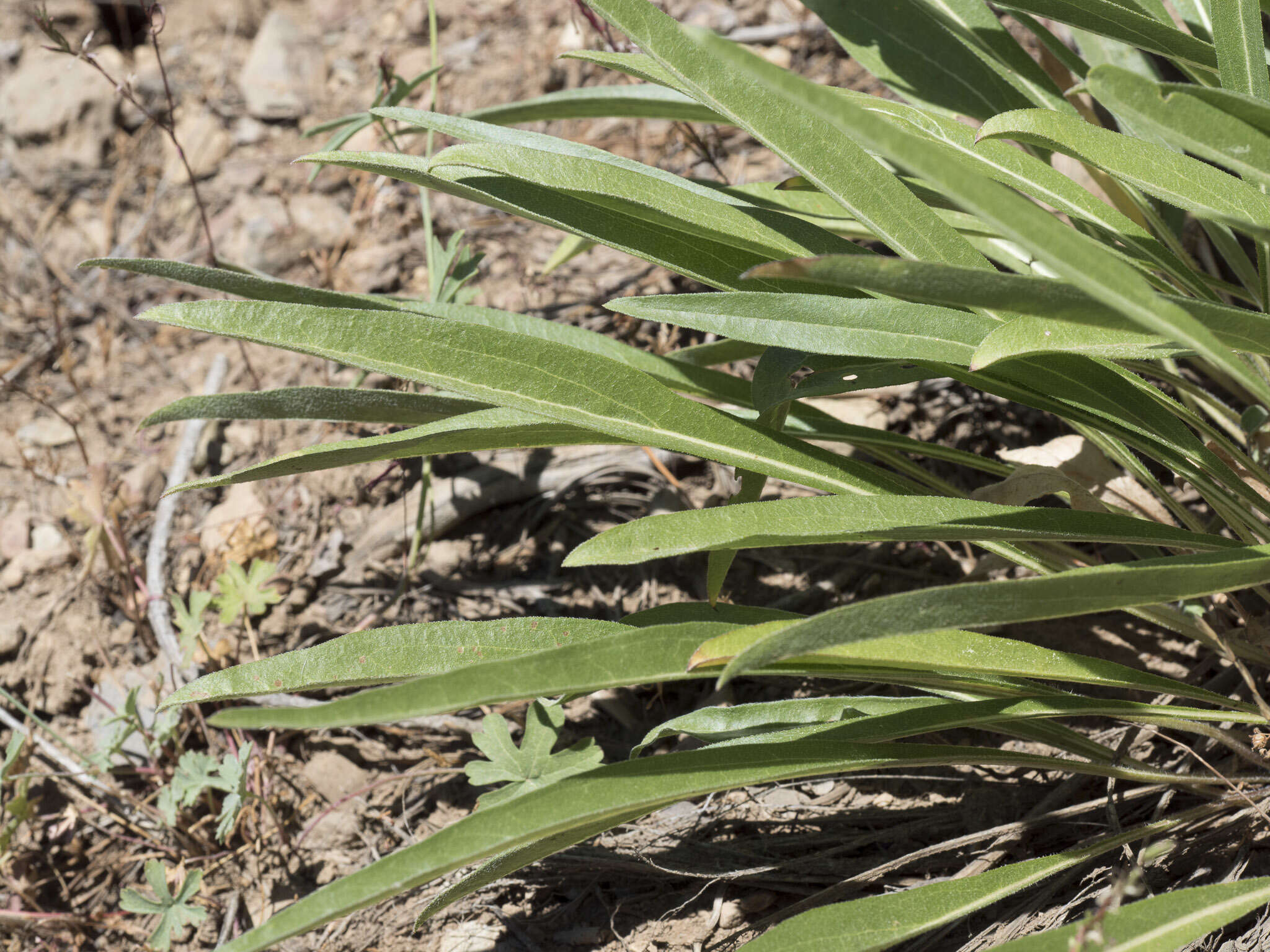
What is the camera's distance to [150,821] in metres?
1.58

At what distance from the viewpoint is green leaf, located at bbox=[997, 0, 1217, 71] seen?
112 centimetres

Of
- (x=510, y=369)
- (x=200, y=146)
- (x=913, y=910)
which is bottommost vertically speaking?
(x=913, y=910)

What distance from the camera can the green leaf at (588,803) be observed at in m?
0.78

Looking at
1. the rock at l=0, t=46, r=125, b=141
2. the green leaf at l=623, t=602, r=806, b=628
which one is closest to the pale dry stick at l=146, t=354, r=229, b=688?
the green leaf at l=623, t=602, r=806, b=628

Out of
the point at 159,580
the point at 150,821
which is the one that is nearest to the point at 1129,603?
the point at 150,821

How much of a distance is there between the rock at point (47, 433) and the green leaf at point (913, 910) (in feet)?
6.22

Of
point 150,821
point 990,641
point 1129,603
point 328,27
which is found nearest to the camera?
point 1129,603

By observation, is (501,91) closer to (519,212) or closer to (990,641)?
(519,212)

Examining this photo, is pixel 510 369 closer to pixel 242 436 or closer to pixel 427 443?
pixel 427 443

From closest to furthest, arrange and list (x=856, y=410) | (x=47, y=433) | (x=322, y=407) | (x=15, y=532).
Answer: (x=322, y=407)
(x=856, y=410)
(x=15, y=532)
(x=47, y=433)

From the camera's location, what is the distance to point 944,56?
1.48 meters

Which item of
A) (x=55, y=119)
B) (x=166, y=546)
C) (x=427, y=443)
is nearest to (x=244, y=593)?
(x=166, y=546)

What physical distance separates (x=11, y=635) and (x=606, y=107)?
57.4 inches

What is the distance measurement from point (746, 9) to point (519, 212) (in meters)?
1.49
